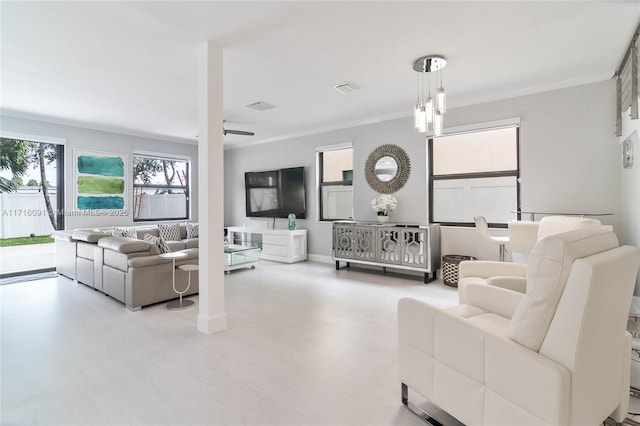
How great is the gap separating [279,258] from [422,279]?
2.73m

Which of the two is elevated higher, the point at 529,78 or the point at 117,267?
the point at 529,78

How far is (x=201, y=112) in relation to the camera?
288 cm

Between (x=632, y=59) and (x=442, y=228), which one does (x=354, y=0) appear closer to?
(x=632, y=59)

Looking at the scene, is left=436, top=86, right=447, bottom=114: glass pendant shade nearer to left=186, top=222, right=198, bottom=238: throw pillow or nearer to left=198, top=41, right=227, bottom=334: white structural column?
left=198, top=41, right=227, bottom=334: white structural column

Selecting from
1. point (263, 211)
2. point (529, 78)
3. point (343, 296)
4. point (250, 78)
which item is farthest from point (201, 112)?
point (263, 211)

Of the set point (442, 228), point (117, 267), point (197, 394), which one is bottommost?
point (197, 394)

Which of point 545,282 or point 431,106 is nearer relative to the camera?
point 545,282

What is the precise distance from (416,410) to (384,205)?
359 cm

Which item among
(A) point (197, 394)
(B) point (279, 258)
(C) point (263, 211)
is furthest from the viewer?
(C) point (263, 211)

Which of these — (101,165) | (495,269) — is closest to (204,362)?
(495,269)

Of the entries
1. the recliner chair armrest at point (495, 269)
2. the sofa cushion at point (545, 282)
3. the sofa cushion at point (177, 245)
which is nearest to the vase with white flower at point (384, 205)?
the recliner chair armrest at point (495, 269)

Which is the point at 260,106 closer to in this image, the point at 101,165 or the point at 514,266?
the point at 101,165

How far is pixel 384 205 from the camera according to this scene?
16.8 feet

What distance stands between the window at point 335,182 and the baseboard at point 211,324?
3506mm
